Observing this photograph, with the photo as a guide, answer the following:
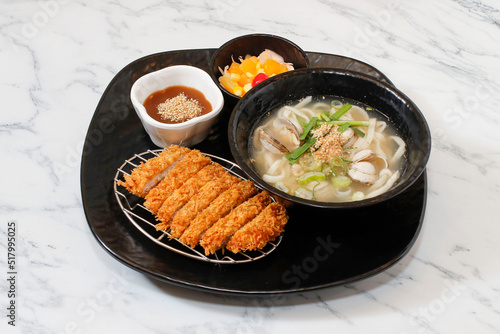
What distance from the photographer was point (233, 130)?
Answer: 3.53 meters

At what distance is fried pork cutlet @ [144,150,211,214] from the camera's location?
11.7 ft

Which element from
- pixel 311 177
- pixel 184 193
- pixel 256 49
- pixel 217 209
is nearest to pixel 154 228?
pixel 184 193

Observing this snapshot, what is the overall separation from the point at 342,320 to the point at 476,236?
50.0 inches

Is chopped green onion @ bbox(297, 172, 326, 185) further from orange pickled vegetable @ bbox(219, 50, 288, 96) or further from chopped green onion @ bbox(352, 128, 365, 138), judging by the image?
orange pickled vegetable @ bbox(219, 50, 288, 96)

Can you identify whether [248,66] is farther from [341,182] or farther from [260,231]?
[260,231]

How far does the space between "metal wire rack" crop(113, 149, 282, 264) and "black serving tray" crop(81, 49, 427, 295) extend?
0.04 m

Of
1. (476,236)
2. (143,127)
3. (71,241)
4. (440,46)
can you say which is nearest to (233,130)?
(143,127)

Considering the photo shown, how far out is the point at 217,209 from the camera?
350 cm

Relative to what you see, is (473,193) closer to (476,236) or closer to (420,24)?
(476,236)

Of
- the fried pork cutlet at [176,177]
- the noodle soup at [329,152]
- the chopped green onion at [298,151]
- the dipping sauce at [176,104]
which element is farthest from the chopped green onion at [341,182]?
the dipping sauce at [176,104]

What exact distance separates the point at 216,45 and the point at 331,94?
1698 millimetres

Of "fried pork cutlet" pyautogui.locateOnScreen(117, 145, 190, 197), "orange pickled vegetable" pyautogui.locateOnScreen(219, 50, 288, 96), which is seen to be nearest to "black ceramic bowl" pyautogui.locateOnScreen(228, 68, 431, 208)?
"orange pickled vegetable" pyautogui.locateOnScreen(219, 50, 288, 96)

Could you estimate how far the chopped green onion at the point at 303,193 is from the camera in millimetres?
3521

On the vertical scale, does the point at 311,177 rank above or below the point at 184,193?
above
